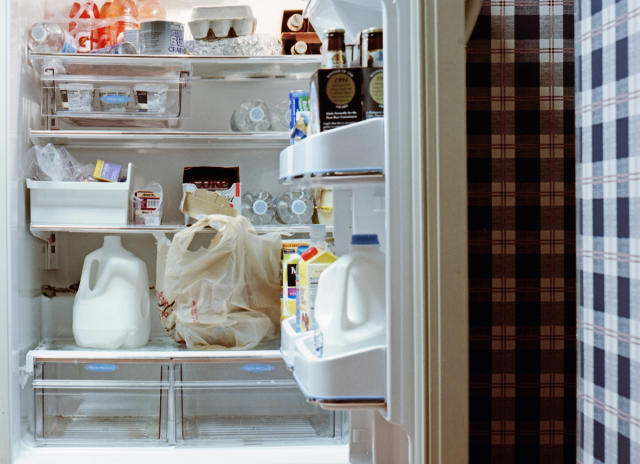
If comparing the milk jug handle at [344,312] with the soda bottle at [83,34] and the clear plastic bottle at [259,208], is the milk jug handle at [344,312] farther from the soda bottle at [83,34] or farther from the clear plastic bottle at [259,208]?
the soda bottle at [83,34]

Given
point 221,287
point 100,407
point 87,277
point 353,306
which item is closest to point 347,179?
point 353,306

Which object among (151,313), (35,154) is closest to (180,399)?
(151,313)

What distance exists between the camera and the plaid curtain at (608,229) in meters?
0.87

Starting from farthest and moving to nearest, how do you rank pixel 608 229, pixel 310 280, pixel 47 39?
1. pixel 47 39
2. pixel 310 280
3. pixel 608 229

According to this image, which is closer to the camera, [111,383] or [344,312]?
[344,312]

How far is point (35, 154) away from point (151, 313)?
72cm

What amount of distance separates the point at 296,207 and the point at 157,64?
69cm

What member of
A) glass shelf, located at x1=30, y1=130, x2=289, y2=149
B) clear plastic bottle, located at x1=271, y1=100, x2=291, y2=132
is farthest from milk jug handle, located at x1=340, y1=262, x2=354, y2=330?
clear plastic bottle, located at x1=271, y1=100, x2=291, y2=132

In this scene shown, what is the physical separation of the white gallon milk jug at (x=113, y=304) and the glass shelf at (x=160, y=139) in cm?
38

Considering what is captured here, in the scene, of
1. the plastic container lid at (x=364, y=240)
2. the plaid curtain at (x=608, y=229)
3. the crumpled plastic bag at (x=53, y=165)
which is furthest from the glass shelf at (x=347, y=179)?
the crumpled plastic bag at (x=53, y=165)

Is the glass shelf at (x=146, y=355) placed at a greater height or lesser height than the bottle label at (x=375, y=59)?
lesser

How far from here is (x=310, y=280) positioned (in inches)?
53.8

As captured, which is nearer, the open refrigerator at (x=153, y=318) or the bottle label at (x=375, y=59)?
the bottle label at (x=375, y=59)

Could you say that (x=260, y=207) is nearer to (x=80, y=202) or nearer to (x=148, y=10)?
(x=80, y=202)
